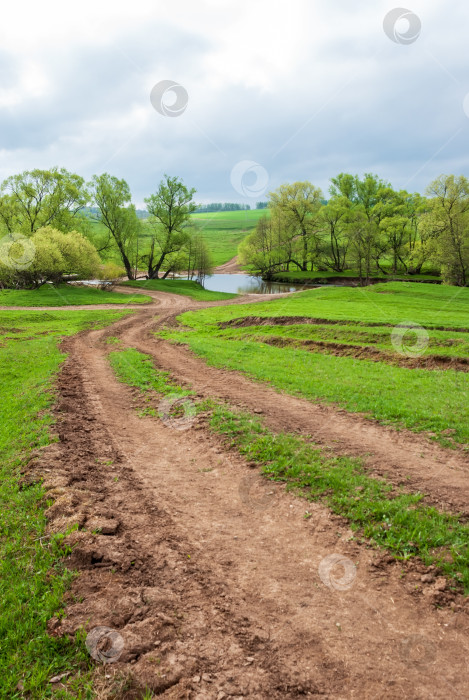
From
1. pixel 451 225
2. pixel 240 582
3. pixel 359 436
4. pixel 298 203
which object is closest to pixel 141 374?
pixel 359 436

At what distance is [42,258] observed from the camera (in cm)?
4516

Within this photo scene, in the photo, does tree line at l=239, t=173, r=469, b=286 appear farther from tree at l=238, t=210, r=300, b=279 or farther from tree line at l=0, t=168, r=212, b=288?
tree line at l=0, t=168, r=212, b=288

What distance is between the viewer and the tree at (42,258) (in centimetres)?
4459

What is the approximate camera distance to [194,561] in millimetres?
5602

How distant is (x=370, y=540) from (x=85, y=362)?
1575 centimetres

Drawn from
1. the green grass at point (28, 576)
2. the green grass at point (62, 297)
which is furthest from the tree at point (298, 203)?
the green grass at point (28, 576)

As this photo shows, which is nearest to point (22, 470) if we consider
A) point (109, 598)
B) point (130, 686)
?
point (109, 598)

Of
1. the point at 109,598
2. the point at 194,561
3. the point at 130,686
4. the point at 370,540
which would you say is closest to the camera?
the point at 130,686

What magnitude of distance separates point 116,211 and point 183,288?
1736 cm

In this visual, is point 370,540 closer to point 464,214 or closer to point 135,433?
point 135,433

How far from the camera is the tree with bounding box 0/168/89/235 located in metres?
55.3

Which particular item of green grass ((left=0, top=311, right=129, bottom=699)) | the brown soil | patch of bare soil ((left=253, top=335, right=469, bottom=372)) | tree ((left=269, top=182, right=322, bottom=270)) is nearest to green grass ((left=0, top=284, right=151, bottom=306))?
patch of bare soil ((left=253, top=335, right=469, bottom=372))

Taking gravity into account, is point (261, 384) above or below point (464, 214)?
below

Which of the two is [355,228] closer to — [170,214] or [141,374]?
[170,214]
